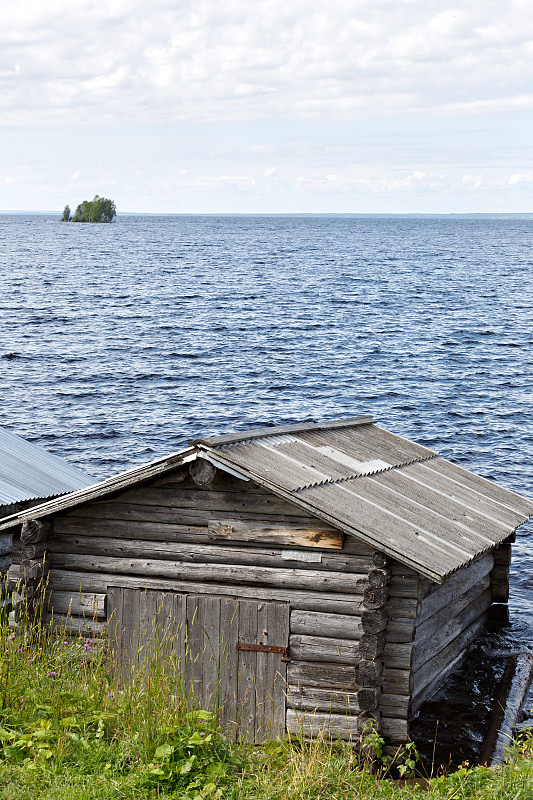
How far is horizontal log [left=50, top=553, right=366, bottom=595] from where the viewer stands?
1061cm

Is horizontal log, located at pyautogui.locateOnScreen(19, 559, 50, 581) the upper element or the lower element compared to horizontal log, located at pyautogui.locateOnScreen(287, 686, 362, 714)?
upper

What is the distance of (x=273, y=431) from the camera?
41.9ft

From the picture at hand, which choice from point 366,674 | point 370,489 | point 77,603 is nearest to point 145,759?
point 366,674

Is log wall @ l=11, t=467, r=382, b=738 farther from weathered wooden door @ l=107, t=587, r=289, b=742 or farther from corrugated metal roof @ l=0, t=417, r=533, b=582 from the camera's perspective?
corrugated metal roof @ l=0, t=417, r=533, b=582

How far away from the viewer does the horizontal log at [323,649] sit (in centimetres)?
1057

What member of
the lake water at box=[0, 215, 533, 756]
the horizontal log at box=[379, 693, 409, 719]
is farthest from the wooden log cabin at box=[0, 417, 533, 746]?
the lake water at box=[0, 215, 533, 756]

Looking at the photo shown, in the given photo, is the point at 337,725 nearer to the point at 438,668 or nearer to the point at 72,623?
the point at 438,668

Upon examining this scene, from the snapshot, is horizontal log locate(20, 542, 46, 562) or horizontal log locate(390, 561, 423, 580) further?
horizontal log locate(20, 542, 46, 562)

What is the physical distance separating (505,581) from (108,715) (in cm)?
973

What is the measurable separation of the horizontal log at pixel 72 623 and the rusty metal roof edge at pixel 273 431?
258 cm

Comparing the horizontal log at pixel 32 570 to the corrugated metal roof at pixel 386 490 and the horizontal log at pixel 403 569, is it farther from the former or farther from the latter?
the horizontal log at pixel 403 569

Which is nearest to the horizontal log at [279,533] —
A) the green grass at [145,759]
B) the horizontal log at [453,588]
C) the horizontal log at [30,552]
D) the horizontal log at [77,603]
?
the horizontal log at [453,588]

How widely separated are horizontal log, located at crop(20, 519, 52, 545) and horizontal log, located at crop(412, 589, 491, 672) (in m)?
4.63

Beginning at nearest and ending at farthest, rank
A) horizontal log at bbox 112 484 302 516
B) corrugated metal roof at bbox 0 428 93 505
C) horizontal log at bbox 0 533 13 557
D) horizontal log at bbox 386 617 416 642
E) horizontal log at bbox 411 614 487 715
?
horizontal log at bbox 386 617 416 642 → horizontal log at bbox 112 484 302 516 → horizontal log at bbox 411 614 487 715 → horizontal log at bbox 0 533 13 557 → corrugated metal roof at bbox 0 428 93 505
